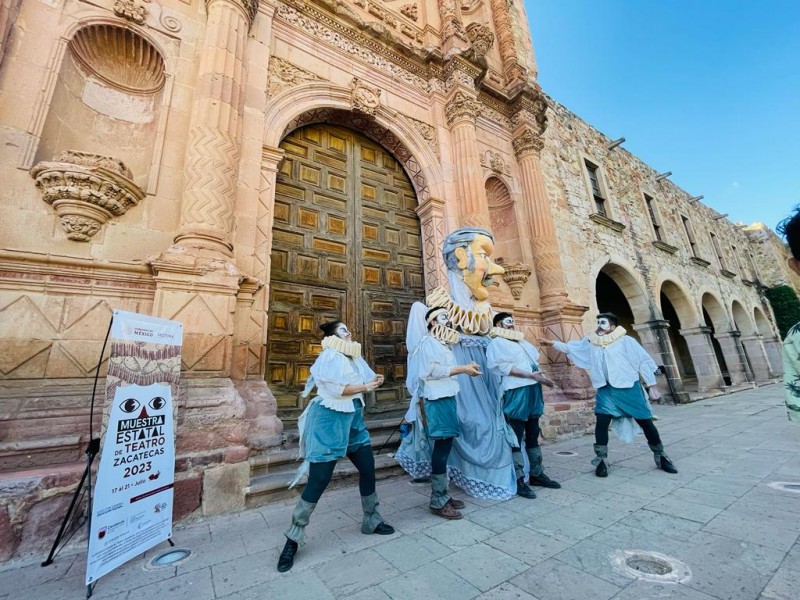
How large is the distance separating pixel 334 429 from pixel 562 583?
5.18 ft

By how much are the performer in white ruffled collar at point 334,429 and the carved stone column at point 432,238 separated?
141 inches

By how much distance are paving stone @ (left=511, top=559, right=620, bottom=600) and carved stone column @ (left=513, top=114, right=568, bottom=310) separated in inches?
225

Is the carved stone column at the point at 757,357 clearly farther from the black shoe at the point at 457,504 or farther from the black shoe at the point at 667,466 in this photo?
the black shoe at the point at 457,504

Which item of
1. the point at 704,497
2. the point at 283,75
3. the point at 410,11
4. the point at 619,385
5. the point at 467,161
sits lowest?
the point at 704,497

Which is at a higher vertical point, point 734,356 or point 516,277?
point 516,277

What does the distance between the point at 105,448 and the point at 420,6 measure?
1019cm

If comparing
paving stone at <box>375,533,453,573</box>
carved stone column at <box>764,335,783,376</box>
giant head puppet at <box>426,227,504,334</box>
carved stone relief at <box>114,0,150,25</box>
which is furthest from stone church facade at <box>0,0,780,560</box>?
carved stone column at <box>764,335,783,376</box>

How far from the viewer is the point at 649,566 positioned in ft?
6.29

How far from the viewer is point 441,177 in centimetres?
668

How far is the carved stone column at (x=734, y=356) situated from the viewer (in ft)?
50.6

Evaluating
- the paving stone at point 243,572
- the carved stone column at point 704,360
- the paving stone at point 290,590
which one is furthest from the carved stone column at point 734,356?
the paving stone at point 243,572

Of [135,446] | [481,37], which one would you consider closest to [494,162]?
[481,37]

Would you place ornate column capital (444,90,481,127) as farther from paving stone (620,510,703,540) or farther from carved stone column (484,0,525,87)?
paving stone (620,510,703,540)

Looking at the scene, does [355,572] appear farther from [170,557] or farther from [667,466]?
[667,466]
